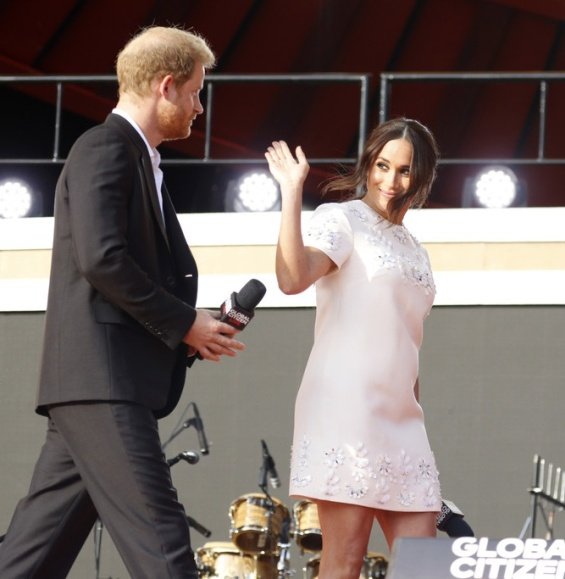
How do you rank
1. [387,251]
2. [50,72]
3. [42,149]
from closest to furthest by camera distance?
1. [387,251]
2. [42,149]
3. [50,72]

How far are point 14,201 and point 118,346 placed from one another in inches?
223

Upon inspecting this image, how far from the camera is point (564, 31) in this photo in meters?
11.9

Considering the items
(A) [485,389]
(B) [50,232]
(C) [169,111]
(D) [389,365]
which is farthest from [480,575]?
(B) [50,232]

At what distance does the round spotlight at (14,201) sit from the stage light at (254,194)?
125 cm

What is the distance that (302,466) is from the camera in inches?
148

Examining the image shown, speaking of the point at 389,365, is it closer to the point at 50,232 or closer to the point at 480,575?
the point at 480,575

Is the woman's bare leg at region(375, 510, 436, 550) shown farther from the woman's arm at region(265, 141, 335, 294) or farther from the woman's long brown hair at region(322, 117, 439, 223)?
the woman's long brown hair at region(322, 117, 439, 223)

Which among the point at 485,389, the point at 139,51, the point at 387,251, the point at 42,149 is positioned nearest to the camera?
the point at 139,51

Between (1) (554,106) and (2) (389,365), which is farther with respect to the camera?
(1) (554,106)

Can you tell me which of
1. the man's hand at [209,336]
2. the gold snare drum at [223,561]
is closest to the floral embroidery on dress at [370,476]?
the man's hand at [209,336]

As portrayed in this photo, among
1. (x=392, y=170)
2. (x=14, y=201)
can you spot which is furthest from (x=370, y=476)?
(x=14, y=201)

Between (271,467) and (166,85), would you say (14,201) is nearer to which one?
(271,467)

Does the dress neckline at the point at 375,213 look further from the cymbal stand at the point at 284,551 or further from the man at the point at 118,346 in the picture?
the cymbal stand at the point at 284,551

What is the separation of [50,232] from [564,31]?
543 cm
